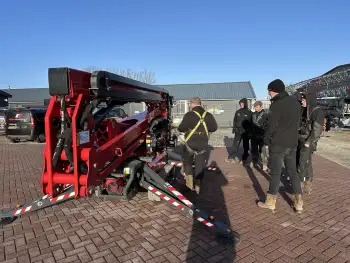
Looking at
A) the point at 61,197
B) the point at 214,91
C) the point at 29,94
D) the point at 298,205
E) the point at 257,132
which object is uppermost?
the point at 29,94

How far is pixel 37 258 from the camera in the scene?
3246mm

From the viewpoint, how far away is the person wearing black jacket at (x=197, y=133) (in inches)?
208

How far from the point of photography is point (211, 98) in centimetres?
2872

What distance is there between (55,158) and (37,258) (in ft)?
3.80

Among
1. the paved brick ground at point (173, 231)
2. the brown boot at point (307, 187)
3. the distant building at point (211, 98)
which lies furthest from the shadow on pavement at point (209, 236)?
the distant building at point (211, 98)

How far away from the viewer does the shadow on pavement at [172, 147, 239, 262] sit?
3268mm

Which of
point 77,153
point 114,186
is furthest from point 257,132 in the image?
point 77,153

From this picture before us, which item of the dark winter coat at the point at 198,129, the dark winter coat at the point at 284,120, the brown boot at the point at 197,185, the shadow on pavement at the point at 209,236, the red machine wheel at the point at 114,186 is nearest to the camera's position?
the shadow on pavement at the point at 209,236

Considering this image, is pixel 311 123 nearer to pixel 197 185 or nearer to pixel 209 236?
pixel 197 185

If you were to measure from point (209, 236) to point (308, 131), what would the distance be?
2772mm

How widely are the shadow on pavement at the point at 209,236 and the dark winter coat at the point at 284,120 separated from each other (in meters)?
1.44

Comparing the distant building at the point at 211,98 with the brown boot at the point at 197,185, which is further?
the distant building at the point at 211,98

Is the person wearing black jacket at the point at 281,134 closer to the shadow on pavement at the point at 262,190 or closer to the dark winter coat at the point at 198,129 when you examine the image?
the shadow on pavement at the point at 262,190

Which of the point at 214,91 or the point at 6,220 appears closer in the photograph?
the point at 6,220
